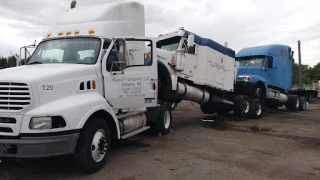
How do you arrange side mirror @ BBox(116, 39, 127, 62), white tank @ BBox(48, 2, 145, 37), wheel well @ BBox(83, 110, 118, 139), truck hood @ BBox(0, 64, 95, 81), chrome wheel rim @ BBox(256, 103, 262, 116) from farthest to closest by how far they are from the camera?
1. chrome wheel rim @ BBox(256, 103, 262, 116)
2. white tank @ BBox(48, 2, 145, 37)
3. side mirror @ BBox(116, 39, 127, 62)
4. wheel well @ BBox(83, 110, 118, 139)
5. truck hood @ BBox(0, 64, 95, 81)

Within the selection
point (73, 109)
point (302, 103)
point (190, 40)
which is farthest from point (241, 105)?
point (73, 109)

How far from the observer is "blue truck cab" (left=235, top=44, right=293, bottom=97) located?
13.7 metres

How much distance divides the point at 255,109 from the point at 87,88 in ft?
32.7

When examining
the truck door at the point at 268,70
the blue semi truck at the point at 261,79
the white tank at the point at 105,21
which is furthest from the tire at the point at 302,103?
the white tank at the point at 105,21

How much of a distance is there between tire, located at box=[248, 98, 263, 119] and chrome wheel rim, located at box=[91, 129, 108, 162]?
9456mm

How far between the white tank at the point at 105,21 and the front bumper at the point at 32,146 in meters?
3.06

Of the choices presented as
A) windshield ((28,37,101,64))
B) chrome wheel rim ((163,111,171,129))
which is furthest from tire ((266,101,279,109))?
windshield ((28,37,101,64))

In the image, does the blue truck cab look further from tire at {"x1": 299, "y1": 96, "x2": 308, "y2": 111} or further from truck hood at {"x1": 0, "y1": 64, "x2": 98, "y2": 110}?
truck hood at {"x1": 0, "y1": 64, "x2": 98, "y2": 110}

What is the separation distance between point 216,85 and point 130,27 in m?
5.39

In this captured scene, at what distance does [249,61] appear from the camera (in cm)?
1516

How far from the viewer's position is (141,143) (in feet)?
25.9

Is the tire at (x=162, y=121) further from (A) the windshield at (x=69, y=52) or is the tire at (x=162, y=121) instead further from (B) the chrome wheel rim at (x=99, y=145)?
(A) the windshield at (x=69, y=52)

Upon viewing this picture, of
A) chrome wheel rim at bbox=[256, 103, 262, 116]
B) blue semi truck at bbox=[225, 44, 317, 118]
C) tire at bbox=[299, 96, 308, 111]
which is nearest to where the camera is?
blue semi truck at bbox=[225, 44, 317, 118]

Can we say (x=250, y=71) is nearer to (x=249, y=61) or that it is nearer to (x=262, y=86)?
(x=249, y=61)
